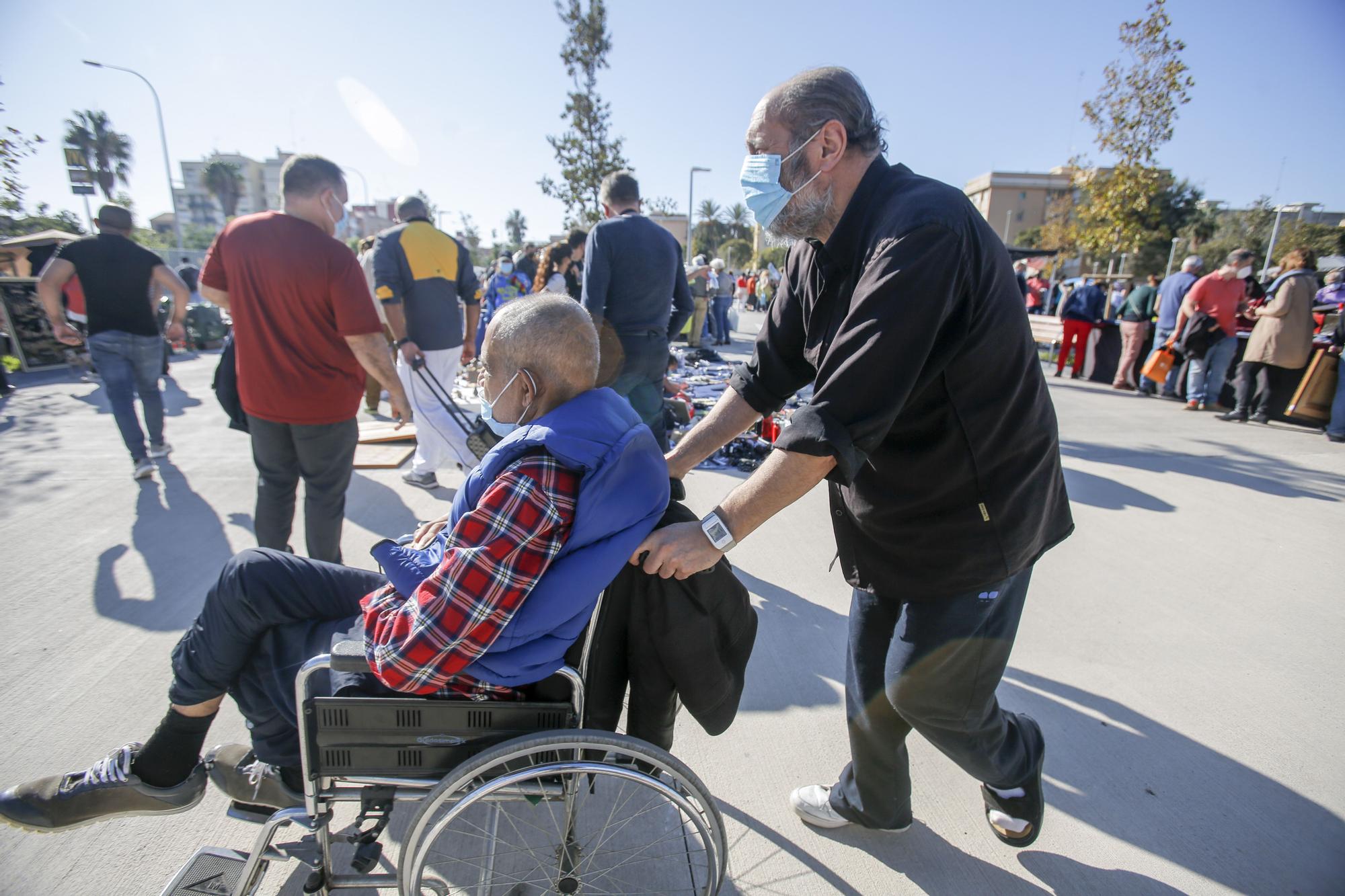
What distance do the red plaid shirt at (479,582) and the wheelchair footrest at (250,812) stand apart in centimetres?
67

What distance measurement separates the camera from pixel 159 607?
3008 mm

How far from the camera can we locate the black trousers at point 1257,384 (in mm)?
7227

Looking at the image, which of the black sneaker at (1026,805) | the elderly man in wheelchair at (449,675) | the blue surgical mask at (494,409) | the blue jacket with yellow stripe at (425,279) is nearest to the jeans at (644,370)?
the blue jacket with yellow stripe at (425,279)

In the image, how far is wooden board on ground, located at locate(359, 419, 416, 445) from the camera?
575 cm

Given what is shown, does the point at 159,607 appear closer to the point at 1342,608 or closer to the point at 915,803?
the point at 915,803

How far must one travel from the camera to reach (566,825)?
57.8 inches

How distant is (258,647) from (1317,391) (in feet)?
31.7

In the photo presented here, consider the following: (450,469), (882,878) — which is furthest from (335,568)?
(450,469)

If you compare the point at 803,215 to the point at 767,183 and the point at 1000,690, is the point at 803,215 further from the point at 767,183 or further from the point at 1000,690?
the point at 1000,690

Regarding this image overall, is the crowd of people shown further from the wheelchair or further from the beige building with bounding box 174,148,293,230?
the beige building with bounding box 174,148,293,230

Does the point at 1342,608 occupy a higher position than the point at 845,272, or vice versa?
the point at 845,272

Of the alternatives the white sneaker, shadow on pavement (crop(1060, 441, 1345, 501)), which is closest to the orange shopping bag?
shadow on pavement (crop(1060, 441, 1345, 501))

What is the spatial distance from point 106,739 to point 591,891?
180cm

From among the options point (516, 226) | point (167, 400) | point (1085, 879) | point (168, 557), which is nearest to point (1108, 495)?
point (1085, 879)
